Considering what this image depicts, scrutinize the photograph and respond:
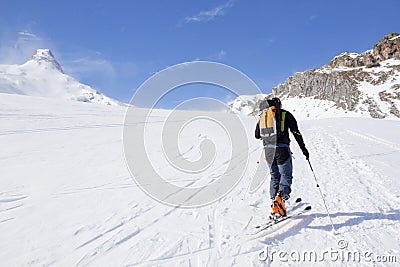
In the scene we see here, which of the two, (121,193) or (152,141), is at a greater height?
(152,141)

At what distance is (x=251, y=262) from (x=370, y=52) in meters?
161

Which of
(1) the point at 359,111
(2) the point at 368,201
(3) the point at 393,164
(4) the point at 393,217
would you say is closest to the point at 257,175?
(2) the point at 368,201

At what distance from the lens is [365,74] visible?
355ft

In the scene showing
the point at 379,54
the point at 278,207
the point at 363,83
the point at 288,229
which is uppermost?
the point at 379,54

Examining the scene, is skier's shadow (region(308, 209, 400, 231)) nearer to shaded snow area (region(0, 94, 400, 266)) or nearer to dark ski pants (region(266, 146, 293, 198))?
shaded snow area (region(0, 94, 400, 266))

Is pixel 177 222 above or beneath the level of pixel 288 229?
above

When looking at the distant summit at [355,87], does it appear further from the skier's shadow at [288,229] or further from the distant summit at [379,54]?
the skier's shadow at [288,229]

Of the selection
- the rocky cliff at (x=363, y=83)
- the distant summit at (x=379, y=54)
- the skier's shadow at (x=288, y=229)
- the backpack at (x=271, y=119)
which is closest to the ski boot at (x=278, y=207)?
the skier's shadow at (x=288, y=229)

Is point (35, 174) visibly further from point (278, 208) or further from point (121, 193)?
point (278, 208)

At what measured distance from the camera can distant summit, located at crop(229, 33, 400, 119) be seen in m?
88.2

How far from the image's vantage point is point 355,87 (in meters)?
102

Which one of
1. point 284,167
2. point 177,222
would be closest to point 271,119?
point 284,167

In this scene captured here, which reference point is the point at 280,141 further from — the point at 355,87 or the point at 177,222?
the point at 355,87

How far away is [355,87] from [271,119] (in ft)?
385
